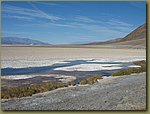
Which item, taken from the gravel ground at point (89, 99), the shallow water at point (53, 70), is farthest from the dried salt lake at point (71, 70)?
the gravel ground at point (89, 99)

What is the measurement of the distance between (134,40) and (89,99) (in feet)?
2.70

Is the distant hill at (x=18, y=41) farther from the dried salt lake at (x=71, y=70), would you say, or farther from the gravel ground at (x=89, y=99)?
the gravel ground at (x=89, y=99)

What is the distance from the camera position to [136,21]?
3670 mm

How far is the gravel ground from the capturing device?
11.4ft

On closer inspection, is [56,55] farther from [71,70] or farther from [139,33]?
[139,33]

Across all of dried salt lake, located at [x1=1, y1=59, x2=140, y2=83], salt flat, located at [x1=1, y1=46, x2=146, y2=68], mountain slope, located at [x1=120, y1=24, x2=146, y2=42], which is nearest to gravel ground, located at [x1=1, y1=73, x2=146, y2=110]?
dried salt lake, located at [x1=1, y1=59, x2=140, y2=83]

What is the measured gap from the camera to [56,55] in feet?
12.1

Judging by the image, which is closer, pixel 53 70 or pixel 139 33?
pixel 139 33

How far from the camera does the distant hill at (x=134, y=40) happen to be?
356 cm

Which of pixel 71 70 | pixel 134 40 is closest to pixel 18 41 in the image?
pixel 71 70

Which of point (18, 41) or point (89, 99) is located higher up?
point (18, 41)

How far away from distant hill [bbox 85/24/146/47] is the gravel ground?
0.36m

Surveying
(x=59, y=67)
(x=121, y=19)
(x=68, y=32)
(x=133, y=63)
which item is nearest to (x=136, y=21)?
(x=121, y=19)

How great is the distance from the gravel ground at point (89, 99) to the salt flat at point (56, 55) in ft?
1.00
